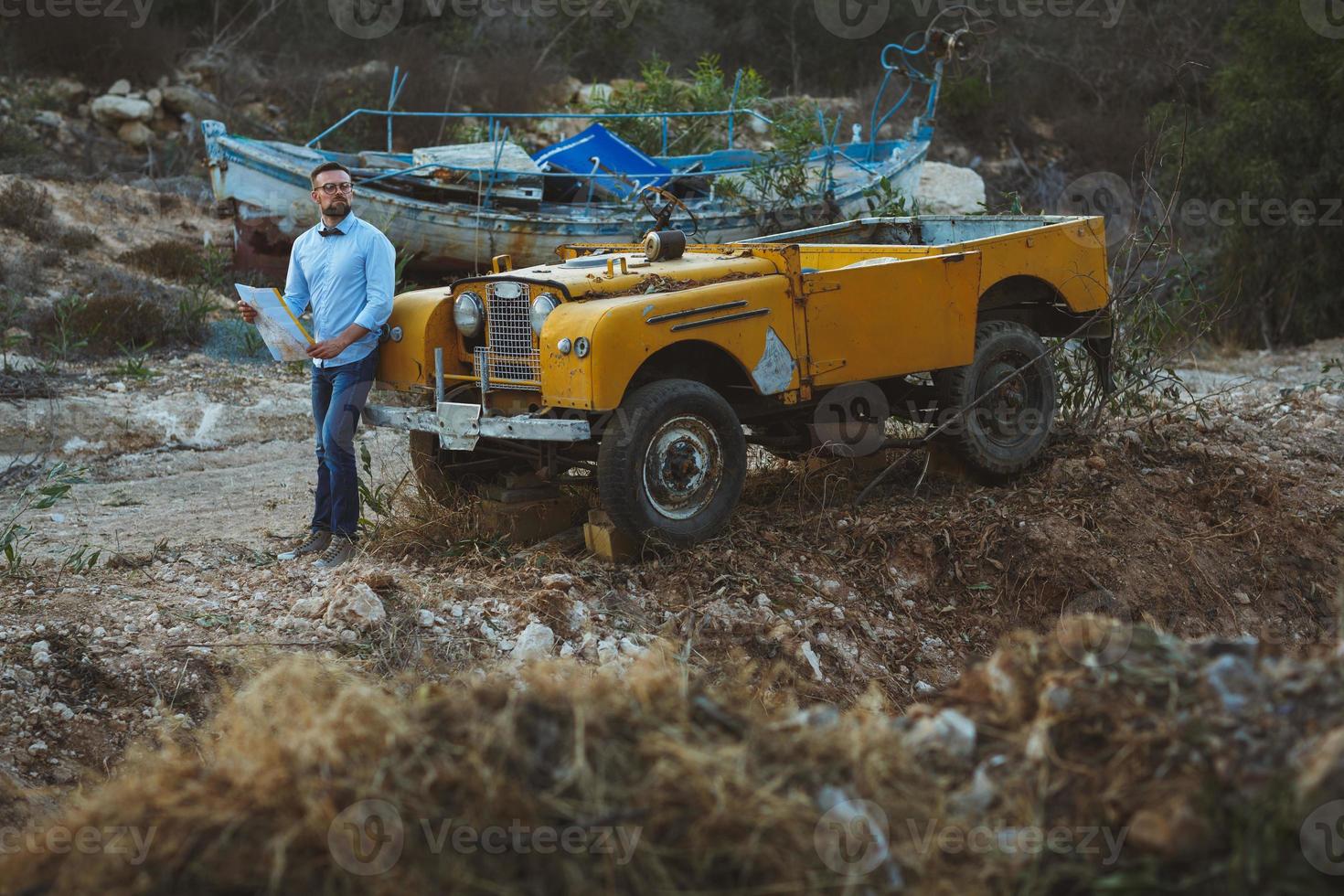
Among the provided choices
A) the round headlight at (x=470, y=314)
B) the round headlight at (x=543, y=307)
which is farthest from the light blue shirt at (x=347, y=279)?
the round headlight at (x=543, y=307)

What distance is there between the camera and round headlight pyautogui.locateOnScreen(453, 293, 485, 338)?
6422 mm

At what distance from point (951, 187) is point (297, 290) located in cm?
1466

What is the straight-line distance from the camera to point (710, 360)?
6641mm

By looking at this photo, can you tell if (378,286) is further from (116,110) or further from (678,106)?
(116,110)

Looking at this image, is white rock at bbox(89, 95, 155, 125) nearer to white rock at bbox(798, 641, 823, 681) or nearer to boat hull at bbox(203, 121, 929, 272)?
boat hull at bbox(203, 121, 929, 272)

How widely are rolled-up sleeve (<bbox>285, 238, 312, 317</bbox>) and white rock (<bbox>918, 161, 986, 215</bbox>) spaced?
527 inches

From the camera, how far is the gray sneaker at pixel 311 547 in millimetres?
6746

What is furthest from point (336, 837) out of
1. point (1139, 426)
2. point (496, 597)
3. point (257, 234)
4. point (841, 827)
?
point (257, 234)

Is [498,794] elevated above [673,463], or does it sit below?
below

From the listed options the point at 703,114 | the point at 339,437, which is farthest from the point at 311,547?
the point at 703,114

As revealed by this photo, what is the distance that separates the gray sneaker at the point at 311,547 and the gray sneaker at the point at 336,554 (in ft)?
0.20

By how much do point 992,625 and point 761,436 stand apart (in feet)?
5.12

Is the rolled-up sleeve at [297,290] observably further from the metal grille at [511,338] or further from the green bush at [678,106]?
the green bush at [678,106]

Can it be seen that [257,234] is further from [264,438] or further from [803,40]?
[803,40]
